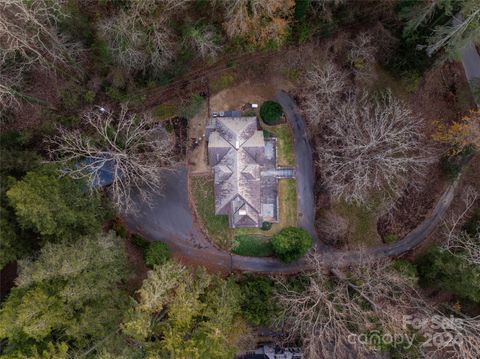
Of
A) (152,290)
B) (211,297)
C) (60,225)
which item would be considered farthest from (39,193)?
(211,297)

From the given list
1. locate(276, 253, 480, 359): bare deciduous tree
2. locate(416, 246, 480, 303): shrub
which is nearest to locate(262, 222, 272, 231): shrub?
locate(276, 253, 480, 359): bare deciduous tree

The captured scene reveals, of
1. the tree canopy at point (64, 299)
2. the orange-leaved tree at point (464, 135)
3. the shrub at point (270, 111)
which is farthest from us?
the shrub at point (270, 111)

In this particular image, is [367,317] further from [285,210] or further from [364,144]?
[364,144]

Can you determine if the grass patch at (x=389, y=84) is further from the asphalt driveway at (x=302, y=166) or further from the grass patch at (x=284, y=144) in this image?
the grass patch at (x=284, y=144)

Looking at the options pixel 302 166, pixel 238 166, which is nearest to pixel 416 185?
pixel 302 166

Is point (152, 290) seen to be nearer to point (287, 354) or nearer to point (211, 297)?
point (211, 297)

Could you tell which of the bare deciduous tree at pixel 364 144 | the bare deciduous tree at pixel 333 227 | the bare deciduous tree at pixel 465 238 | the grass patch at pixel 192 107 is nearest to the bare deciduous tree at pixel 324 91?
the bare deciduous tree at pixel 364 144
